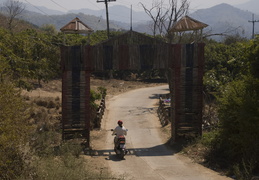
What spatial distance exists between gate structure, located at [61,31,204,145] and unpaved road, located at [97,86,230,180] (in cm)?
141

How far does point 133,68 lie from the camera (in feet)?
50.4

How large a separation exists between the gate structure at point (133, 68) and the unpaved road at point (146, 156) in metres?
1.41

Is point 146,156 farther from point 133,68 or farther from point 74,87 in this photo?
point 74,87

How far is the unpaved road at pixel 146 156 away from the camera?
11.4 m

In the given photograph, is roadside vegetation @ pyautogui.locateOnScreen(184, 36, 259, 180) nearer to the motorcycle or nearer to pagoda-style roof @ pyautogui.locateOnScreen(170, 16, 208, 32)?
the motorcycle

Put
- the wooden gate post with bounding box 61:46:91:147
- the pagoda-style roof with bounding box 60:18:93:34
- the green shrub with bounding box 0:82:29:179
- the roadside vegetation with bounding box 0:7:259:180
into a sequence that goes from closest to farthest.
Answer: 1. the green shrub with bounding box 0:82:29:179
2. the roadside vegetation with bounding box 0:7:259:180
3. the wooden gate post with bounding box 61:46:91:147
4. the pagoda-style roof with bounding box 60:18:93:34

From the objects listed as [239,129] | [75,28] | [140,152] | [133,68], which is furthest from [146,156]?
[75,28]

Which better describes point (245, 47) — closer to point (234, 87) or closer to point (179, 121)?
point (234, 87)

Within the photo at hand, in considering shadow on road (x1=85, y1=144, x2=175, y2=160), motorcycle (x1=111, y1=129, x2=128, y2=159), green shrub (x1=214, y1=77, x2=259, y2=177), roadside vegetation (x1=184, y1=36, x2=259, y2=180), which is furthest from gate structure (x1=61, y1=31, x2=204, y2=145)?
green shrub (x1=214, y1=77, x2=259, y2=177)

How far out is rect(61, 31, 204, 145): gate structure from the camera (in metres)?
14.9

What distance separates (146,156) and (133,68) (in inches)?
149

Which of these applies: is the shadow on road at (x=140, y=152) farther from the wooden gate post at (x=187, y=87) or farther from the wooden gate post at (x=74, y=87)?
the wooden gate post at (x=74, y=87)

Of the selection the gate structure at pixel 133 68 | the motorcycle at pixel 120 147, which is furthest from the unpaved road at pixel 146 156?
the gate structure at pixel 133 68

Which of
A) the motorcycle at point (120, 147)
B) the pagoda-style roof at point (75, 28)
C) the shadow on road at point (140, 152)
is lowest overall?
the shadow on road at point (140, 152)
